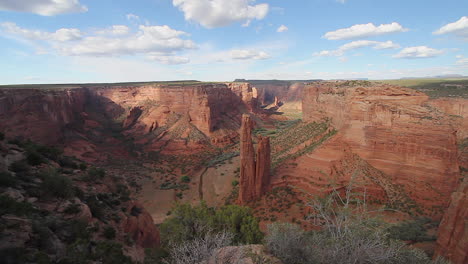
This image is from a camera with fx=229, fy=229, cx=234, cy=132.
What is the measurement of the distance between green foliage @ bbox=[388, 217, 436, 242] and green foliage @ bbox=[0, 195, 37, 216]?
2106 centimetres

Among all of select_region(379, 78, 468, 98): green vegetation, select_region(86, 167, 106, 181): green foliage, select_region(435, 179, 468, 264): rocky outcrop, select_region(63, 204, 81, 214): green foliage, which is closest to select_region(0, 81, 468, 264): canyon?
select_region(435, 179, 468, 264): rocky outcrop

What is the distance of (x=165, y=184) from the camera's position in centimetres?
3719

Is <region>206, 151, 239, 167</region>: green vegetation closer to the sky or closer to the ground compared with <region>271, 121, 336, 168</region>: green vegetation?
closer to the ground

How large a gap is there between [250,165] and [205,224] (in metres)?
12.2

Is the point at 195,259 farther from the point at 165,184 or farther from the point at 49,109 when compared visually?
the point at 49,109

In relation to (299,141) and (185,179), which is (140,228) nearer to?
(299,141)

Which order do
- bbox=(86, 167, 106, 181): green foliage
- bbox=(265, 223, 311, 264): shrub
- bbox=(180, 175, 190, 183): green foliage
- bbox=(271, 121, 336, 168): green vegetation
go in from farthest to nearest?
bbox=(180, 175, 190, 183): green foliage, bbox=(271, 121, 336, 168): green vegetation, bbox=(86, 167, 106, 181): green foliage, bbox=(265, 223, 311, 264): shrub

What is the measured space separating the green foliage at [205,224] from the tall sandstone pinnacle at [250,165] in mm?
8403

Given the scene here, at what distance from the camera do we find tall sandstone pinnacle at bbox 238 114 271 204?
25734 millimetres

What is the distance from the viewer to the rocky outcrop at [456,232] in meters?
12.2

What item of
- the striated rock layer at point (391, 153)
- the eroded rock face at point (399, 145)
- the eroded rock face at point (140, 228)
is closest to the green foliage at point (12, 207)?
the eroded rock face at point (140, 228)

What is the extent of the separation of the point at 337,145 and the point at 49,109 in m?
50.0

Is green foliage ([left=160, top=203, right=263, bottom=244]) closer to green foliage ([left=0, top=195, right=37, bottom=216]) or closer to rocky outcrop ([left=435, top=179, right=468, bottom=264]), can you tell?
green foliage ([left=0, top=195, right=37, bottom=216])

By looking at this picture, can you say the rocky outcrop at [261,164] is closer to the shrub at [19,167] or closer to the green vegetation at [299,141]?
the green vegetation at [299,141]
